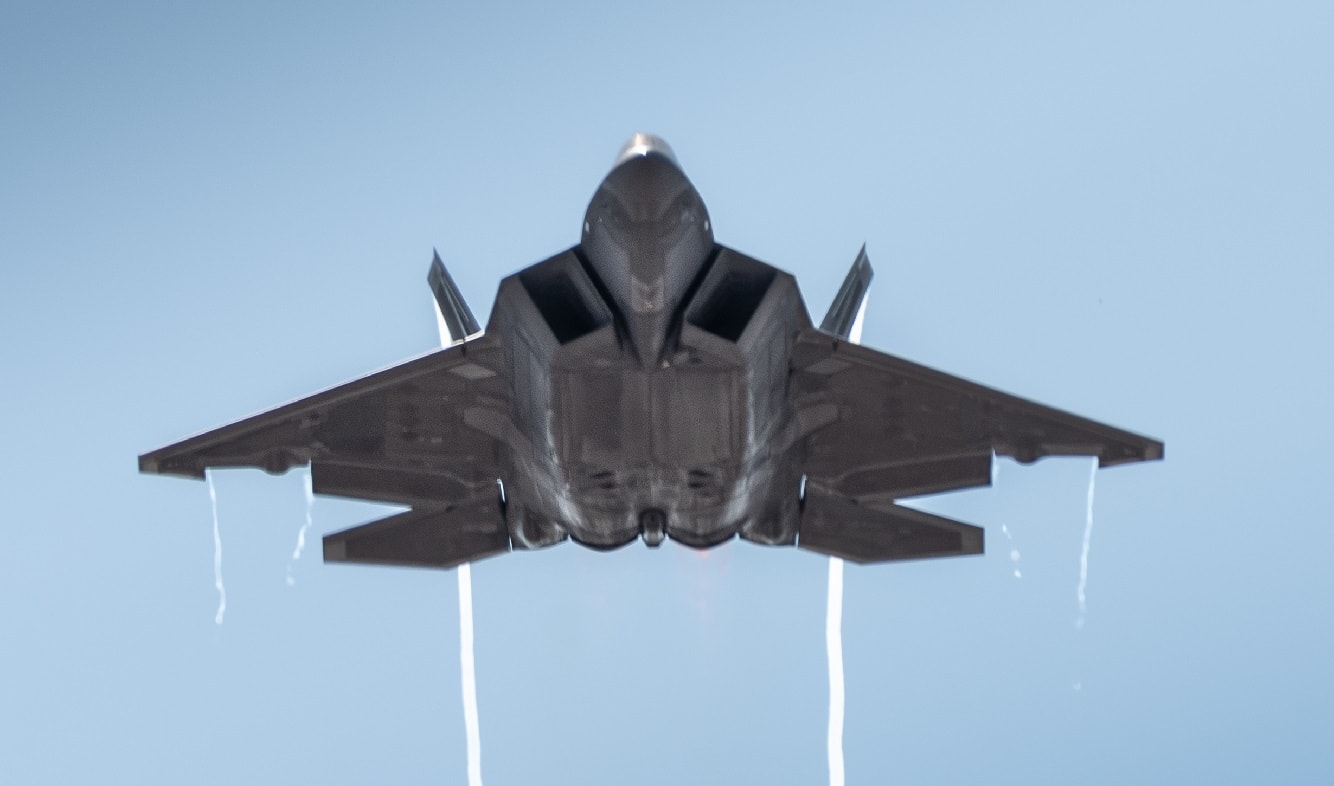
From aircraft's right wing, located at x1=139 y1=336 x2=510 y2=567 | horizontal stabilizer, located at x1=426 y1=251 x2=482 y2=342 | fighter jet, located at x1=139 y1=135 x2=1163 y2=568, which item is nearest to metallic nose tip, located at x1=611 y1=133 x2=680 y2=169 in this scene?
fighter jet, located at x1=139 y1=135 x2=1163 y2=568

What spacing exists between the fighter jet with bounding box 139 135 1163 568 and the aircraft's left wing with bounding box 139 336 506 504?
0.03 m

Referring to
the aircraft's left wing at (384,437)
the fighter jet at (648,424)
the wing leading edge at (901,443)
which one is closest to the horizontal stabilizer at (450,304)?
the fighter jet at (648,424)

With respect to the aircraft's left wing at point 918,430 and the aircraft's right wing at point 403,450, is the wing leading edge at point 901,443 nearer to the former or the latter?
the aircraft's left wing at point 918,430

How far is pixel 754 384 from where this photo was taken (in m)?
20.5

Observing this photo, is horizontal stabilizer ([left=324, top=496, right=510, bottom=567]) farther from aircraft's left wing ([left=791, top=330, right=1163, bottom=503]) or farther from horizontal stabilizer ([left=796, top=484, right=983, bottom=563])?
aircraft's left wing ([left=791, top=330, right=1163, bottom=503])

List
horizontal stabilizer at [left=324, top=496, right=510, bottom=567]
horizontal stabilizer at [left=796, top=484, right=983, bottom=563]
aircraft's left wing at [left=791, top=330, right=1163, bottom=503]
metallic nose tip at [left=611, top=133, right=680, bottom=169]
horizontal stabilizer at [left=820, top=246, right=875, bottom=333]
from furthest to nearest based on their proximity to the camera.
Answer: horizontal stabilizer at [left=820, top=246, right=875, bottom=333]
horizontal stabilizer at [left=796, top=484, right=983, bottom=563]
horizontal stabilizer at [left=324, top=496, right=510, bottom=567]
aircraft's left wing at [left=791, top=330, right=1163, bottom=503]
metallic nose tip at [left=611, top=133, right=680, bottom=169]

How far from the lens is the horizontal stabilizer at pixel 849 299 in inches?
963

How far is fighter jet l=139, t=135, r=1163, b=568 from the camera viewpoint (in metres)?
19.9

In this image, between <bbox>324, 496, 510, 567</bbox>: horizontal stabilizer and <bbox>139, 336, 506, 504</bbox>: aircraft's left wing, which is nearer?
<bbox>139, 336, 506, 504</bbox>: aircraft's left wing

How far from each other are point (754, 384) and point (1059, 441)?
15.6 ft

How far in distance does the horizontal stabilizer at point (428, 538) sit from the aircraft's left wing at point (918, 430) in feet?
13.6

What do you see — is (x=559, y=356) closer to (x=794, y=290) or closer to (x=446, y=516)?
(x=794, y=290)

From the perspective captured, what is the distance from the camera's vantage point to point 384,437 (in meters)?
23.0

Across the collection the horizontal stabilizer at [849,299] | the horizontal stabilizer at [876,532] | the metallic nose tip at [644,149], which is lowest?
the horizontal stabilizer at [876,532]
